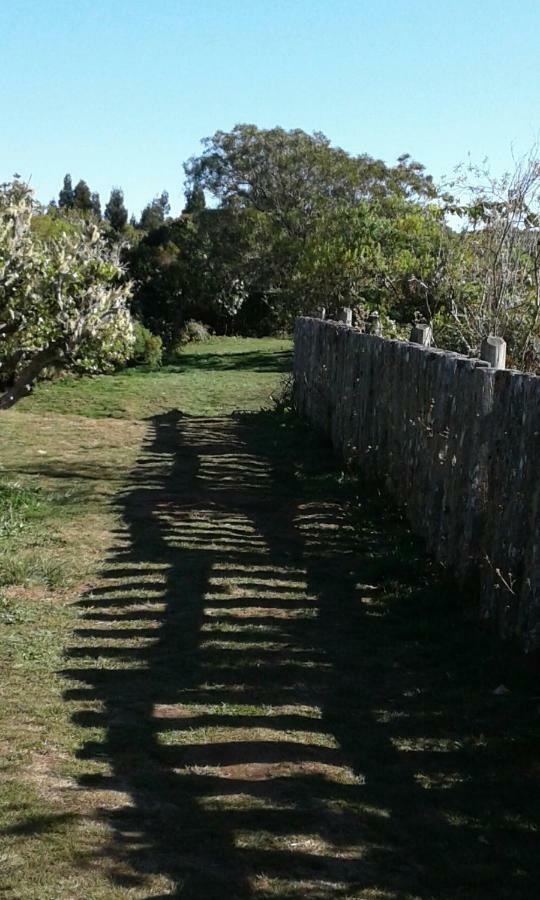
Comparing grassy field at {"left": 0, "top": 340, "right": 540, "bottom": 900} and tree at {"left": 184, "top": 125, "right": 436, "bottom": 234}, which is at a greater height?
tree at {"left": 184, "top": 125, "right": 436, "bottom": 234}

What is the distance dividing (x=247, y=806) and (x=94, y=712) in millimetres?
1175

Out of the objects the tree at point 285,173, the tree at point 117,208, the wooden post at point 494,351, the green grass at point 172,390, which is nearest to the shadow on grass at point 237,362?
the green grass at point 172,390

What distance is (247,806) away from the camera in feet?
13.5

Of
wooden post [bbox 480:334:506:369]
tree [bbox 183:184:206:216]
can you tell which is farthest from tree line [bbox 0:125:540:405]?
tree [bbox 183:184:206:216]

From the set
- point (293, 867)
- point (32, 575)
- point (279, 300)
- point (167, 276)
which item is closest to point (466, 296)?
point (32, 575)

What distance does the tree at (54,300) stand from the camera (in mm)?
9055

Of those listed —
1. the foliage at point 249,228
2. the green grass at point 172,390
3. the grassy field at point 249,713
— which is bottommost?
the grassy field at point 249,713

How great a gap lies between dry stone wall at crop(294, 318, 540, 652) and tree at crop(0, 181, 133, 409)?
2.51m

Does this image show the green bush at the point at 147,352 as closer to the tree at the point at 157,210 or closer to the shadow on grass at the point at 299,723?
the shadow on grass at the point at 299,723

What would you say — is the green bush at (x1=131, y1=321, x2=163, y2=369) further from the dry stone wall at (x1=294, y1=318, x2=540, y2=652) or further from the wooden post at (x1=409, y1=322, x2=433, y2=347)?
the wooden post at (x1=409, y1=322, x2=433, y2=347)

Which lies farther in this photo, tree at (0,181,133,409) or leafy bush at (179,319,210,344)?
leafy bush at (179,319,210,344)

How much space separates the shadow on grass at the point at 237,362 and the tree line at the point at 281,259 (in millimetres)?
917

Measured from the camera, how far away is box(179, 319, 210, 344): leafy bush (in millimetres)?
34000

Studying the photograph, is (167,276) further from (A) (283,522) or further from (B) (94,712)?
(B) (94,712)
